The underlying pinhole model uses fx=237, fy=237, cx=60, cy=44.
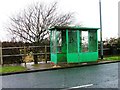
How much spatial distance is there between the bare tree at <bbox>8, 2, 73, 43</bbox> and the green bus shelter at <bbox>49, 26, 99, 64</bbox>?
7.88 m

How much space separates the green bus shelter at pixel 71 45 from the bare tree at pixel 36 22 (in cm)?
788

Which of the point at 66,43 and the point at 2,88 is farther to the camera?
the point at 66,43

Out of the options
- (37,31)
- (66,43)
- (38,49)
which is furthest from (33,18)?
(66,43)

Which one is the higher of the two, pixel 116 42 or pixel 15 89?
pixel 116 42

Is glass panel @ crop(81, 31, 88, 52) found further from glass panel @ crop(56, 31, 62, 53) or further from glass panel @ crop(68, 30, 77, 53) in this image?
glass panel @ crop(56, 31, 62, 53)

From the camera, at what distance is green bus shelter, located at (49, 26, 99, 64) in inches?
676

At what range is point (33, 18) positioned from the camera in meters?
27.1

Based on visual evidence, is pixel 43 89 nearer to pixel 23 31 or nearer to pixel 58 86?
pixel 58 86

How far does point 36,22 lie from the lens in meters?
26.8

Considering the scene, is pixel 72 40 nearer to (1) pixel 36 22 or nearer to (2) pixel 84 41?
(2) pixel 84 41

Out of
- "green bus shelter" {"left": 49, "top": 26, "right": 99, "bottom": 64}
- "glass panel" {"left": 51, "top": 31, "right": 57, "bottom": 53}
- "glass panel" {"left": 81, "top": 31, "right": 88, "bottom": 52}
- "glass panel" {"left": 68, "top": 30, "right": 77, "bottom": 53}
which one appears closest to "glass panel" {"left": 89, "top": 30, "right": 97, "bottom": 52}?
"green bus shelter" {"left": 49, "top": 26, "right": 99, "bottom": 64}

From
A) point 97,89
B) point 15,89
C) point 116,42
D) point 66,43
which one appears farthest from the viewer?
point 116,42

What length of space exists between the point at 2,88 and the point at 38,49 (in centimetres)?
1026

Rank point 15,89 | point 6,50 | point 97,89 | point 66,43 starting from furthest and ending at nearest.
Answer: point 6,50 → point 66,43 → point 15,89 → point 97,89
